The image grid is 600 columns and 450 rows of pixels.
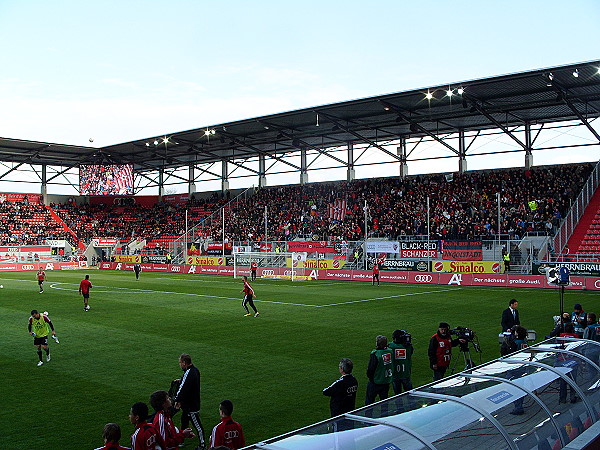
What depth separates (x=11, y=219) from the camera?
7112 cm

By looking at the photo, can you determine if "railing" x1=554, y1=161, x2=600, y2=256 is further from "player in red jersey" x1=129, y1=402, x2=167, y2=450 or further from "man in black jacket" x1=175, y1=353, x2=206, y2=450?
"player in red jersey" x1=129, y1=402, x2=167, y2=450

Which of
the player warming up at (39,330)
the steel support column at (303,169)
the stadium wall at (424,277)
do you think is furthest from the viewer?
the steel support column at (303,169)

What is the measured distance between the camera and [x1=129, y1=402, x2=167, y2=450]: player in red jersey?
635 cm

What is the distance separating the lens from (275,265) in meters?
49.9

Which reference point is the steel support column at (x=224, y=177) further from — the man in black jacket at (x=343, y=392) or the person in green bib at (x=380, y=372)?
the man in black jacket at (x=343, y=392)

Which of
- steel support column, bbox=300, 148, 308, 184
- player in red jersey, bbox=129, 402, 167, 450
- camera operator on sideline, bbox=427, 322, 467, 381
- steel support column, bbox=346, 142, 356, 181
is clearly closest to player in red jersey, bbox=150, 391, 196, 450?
player in red jersey, bbox=129, 402, 167, 450

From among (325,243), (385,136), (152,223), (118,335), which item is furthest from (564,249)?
(152,223)

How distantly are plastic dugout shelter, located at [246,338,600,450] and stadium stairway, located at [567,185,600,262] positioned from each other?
1265 inches

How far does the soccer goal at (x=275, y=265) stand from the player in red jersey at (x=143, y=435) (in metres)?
36.8

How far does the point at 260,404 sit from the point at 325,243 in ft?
122

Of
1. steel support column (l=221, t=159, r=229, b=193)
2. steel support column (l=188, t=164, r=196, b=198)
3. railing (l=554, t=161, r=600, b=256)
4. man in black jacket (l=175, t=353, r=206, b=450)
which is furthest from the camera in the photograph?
steel support column (l=188, t=164, r=196, b=198)

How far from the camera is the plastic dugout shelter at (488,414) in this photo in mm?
5148

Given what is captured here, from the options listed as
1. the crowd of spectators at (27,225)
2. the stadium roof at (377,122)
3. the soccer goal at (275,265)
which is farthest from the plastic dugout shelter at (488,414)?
the crowd of spectators at (27,225)

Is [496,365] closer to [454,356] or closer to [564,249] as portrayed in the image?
[454,356]
